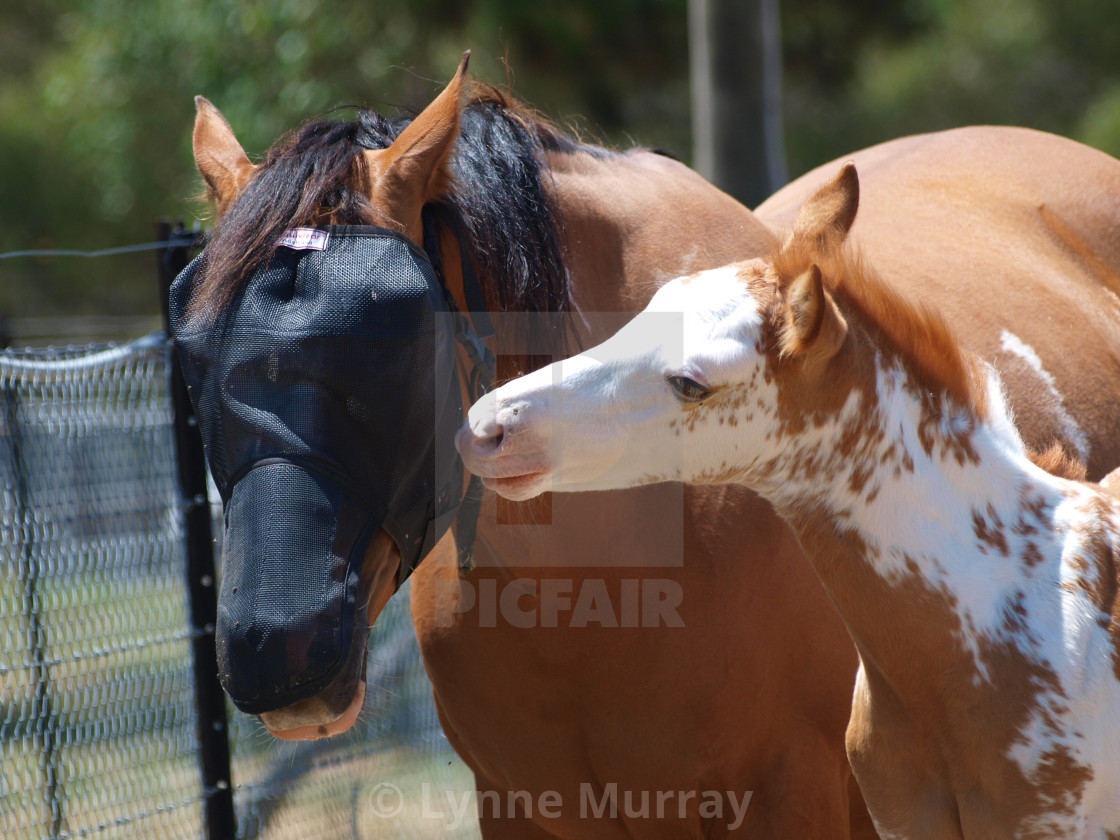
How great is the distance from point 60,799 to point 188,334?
5.84ft

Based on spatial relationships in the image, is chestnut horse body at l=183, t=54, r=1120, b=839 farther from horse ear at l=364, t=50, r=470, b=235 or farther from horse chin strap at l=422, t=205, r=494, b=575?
horse ear at l=364, t=50, r=470, b=235

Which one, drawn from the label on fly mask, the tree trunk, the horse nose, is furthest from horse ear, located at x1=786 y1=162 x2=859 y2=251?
the tree trunk

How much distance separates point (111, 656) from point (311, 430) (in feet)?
6.38

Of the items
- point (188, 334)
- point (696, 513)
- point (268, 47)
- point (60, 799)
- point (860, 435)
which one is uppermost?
point (268, 47)

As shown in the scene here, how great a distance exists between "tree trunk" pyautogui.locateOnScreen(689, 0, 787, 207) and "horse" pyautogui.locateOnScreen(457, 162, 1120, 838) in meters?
4.22

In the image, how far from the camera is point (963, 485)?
5.51 feet

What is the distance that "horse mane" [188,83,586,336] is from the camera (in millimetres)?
1682

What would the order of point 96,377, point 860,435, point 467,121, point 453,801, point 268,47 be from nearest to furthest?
point 860,435, point 467,121, point 96,377, point 453,801, point 268,47

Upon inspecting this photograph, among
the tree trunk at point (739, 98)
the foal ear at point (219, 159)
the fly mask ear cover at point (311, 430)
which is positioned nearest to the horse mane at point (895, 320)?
the fly mask ear cover at point (311, 430)

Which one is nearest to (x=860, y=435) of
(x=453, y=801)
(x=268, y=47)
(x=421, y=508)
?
(x=421, y=508)

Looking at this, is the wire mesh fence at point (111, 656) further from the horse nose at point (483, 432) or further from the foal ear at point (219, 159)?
the horse nose at point (483, 432)

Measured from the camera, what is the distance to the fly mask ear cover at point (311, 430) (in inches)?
59.7

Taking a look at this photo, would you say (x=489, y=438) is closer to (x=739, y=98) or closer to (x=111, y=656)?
(x=111, y=656)

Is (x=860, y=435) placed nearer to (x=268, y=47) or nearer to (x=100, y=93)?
(x=268, y=47)
